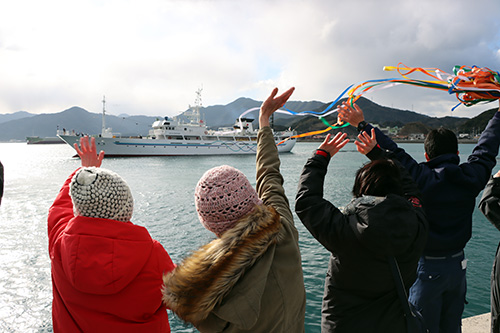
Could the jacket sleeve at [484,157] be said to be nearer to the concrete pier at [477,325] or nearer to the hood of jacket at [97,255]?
the concrete pier at [477,325]

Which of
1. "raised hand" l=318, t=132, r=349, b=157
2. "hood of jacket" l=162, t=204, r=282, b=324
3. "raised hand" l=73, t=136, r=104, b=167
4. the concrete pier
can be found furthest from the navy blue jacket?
"raised hand" l=73, t=136, r=104, b=167

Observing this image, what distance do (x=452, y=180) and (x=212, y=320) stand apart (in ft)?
6.16

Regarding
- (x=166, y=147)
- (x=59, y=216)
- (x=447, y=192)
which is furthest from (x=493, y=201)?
(x=166, y=147)

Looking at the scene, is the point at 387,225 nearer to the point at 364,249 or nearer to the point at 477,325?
the point at 364,249

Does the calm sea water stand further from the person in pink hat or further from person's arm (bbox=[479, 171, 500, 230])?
person's arm (bbox=[479, 171, 500, 230])

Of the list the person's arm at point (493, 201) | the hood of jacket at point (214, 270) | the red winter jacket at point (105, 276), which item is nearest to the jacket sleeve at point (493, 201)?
the person's arm at point (493, 201)

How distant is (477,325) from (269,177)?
258 cm

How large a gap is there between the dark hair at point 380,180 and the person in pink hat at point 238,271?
49 cm

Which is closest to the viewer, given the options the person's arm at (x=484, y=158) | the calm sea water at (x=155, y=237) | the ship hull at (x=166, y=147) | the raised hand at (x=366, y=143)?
the raised hand at (x=366, y=143)

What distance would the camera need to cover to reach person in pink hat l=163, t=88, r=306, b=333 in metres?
0.95

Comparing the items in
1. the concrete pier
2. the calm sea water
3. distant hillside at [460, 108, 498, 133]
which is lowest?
the calm sea water

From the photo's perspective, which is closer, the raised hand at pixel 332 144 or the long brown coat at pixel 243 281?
the long brown coat at pixel 243 281

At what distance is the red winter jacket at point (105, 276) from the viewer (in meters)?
1.19

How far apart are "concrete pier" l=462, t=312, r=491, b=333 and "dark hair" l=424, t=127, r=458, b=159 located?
5.46 feet
